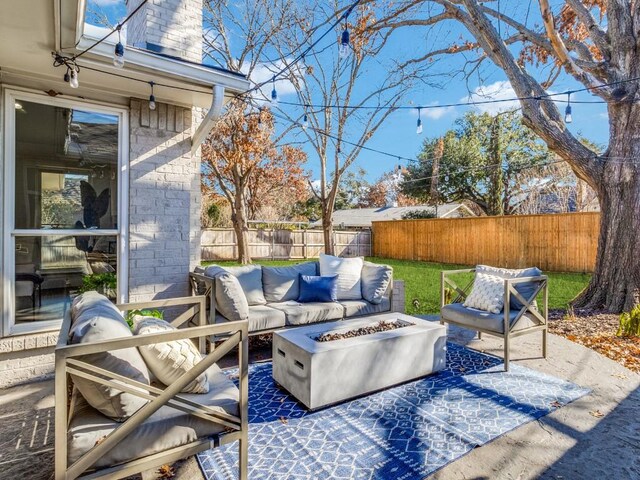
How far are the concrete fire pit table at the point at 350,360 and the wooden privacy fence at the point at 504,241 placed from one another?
928cm

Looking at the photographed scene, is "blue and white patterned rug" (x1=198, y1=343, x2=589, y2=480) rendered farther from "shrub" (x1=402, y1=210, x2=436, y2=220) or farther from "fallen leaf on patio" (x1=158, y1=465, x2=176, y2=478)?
"shrub" (x1=402, y1=210, x2=436, y2=220)

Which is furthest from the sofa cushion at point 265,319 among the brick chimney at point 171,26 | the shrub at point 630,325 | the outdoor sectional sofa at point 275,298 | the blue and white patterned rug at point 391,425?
the shrub at point 630,325

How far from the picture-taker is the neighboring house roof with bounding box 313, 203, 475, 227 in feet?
63.3

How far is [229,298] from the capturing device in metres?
3.64

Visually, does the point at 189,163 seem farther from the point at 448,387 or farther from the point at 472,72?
the point at 472,72

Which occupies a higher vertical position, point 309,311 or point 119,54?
point 119,54

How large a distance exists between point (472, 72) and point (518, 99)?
341 cm

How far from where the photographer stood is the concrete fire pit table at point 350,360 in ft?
8.96

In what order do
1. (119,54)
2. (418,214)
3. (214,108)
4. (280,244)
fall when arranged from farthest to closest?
1. (418,214)
2. (280,244)
3. (214,108)
4. (119,54)

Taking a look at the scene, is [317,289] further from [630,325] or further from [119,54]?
[630,325]

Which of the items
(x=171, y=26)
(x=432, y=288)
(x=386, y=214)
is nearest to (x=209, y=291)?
(x=171, y=26)

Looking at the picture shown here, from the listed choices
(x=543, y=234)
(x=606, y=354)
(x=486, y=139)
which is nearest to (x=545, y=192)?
(x=486, y=139)

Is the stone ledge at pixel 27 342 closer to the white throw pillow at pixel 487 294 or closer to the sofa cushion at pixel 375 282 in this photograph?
the sofa cushion at pixel 375 282

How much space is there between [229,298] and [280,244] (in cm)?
1151
